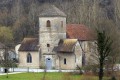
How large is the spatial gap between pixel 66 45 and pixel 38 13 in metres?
43.4

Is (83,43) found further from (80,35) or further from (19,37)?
(19,37)

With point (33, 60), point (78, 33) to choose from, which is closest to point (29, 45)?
point (33, 60)

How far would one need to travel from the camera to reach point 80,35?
85375mm

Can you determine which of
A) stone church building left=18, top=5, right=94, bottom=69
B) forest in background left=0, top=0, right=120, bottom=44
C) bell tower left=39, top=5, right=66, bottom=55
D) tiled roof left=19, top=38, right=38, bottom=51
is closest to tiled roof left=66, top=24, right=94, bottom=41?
stone church building left=18, top=5, right=94, bottom=69

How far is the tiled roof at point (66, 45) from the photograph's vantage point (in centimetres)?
7938

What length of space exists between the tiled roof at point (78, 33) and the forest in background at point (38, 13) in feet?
43.4

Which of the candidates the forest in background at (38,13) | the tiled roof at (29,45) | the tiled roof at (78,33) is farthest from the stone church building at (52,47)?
the forest in background at (38,13)

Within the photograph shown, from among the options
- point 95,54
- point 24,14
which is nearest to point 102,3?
point 24,14

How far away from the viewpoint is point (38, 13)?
12275 cm

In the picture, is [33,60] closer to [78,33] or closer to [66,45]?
[66,45]

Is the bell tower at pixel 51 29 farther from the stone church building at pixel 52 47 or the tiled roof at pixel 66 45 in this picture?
the tiled roof at pixel 66 45

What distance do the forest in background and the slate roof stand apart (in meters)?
19.1

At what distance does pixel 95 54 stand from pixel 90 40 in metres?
12.3

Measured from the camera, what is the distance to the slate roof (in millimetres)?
79375
